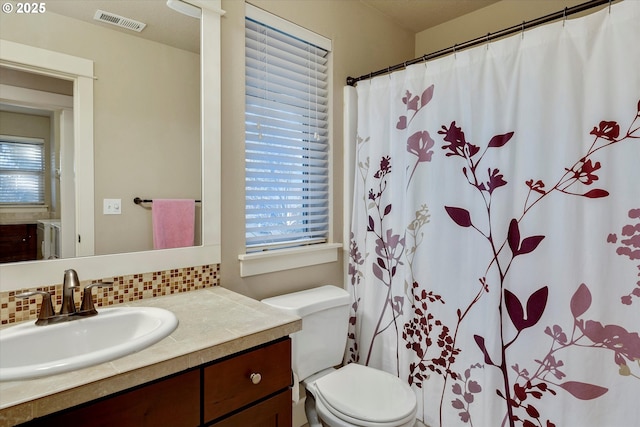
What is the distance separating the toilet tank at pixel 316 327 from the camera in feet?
5.41

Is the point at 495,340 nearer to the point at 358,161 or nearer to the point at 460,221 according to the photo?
the point at 460,221

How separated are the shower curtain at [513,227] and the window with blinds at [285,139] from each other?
305 mm

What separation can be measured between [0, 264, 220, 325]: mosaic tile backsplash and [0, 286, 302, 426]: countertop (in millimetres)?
45

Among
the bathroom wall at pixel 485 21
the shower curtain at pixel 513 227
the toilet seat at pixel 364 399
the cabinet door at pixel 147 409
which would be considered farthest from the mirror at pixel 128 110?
the bathroom wall at pixel 485 21

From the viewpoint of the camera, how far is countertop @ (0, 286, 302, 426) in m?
0.69

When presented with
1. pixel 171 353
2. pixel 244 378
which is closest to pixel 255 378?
pixel 244 378

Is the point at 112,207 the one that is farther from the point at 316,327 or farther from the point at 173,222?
the point at 316,327

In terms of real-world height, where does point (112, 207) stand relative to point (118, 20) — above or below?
below

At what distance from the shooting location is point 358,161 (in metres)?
2.08

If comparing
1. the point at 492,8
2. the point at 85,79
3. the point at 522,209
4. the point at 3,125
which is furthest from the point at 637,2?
the point at 3,125

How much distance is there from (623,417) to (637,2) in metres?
1.44

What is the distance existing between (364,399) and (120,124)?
148 cm

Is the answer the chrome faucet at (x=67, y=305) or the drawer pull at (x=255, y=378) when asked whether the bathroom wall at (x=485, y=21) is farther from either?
the chrome faucet at (x=67, y=305)

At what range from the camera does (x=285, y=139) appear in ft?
6.16
